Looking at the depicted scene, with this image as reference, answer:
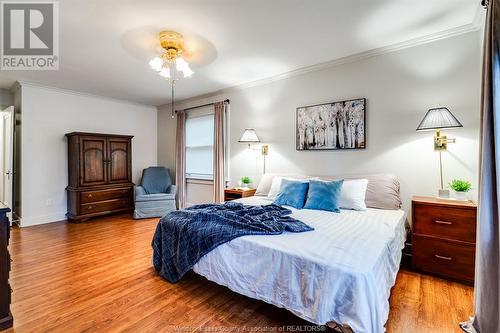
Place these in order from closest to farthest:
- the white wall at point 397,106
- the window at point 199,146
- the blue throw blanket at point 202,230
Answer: the blue throw blanket at point 202,230 < the white wall at point 397,106 < the window at point 199,146

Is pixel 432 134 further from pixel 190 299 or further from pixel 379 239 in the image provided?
pixel 190 299

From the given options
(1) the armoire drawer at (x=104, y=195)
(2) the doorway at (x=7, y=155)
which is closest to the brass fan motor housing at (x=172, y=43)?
(1) the armoire drawer at (x=104, y=195)

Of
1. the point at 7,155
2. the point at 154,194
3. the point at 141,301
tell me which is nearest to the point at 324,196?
the point at 141,301

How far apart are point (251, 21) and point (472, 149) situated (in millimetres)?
2543

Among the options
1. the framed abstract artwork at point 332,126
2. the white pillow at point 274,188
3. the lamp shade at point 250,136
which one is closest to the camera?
the framed abstract artwork at point 332,126

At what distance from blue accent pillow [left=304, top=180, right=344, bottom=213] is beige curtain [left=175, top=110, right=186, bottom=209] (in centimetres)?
327

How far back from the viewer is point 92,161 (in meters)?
4.55

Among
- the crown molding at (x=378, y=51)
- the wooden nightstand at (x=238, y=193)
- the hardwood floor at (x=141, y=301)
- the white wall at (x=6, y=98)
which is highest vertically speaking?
the crown molding at (x=378, y=51)

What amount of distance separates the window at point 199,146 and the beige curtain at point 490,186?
408 cm

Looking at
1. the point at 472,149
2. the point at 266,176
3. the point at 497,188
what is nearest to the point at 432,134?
the point at 472,149

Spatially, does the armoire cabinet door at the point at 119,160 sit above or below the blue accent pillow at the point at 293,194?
above

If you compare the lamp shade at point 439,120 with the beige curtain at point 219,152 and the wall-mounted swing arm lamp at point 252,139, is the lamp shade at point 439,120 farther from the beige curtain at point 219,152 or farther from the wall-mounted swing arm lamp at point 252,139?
the beige curtain at point 219,152

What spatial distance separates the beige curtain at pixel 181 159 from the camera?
5.36 m

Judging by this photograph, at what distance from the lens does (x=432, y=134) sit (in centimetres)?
272
